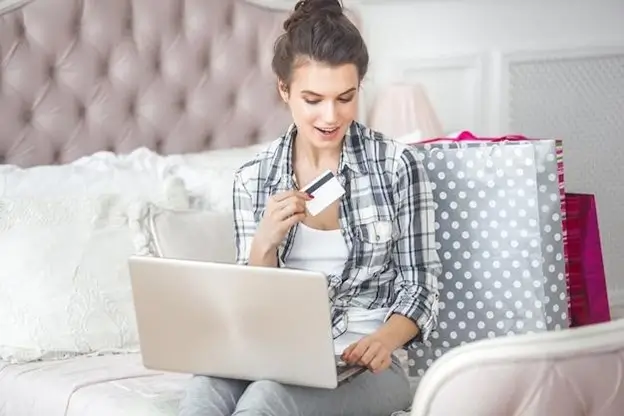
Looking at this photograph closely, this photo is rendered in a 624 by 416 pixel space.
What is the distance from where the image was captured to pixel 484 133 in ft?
11.6

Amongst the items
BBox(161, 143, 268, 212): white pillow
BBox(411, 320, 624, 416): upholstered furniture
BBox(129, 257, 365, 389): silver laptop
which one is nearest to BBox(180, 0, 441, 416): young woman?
BBox(129, 257, 365, 389): silver laptop

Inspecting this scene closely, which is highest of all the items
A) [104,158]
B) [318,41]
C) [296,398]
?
[318,41]

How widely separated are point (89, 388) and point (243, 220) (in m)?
0.45

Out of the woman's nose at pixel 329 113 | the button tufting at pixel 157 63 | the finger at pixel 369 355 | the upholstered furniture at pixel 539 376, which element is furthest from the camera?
the button tufting at pixel 157 63

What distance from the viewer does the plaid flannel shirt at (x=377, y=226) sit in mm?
1958

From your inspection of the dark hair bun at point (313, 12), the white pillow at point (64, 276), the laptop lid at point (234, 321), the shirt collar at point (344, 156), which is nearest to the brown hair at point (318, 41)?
the dark hair bun at point (313, 12)

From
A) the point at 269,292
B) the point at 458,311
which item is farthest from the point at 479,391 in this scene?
the point at 458,311

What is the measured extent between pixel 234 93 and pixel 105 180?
668 mm

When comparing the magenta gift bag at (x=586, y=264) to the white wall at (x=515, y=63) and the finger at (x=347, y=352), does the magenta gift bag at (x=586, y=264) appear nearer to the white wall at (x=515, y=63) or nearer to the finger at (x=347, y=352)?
the finger at (x=347, y=352)

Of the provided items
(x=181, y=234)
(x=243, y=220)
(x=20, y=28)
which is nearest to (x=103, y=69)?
(x=20, y=28)

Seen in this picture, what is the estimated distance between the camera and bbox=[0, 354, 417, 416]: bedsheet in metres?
1.96

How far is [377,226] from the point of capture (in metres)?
1.96

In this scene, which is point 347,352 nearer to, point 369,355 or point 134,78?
point 369,355

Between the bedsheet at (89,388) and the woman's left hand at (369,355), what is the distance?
0.44ft
